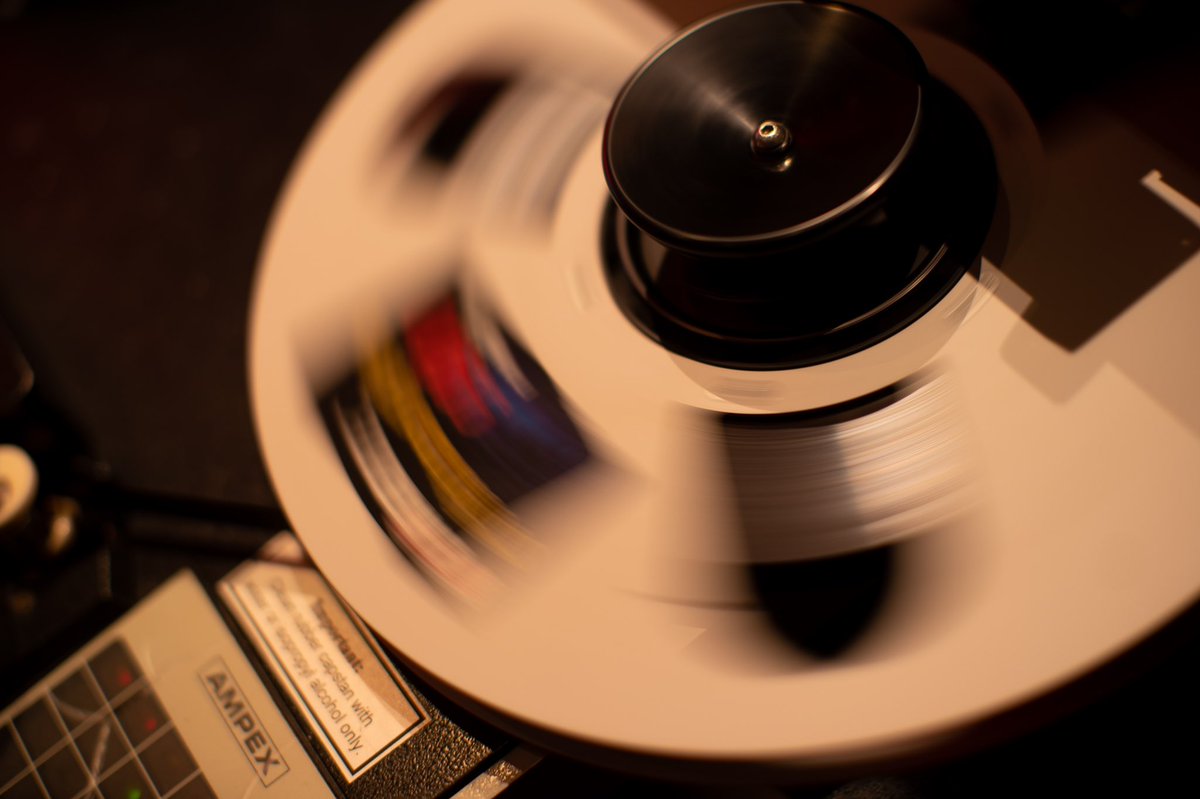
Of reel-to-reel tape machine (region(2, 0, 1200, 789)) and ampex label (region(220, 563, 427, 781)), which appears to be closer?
reel-to-reel tape machine (region(2, 0, 1200, 789))

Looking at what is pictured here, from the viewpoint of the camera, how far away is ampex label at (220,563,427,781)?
0.55m

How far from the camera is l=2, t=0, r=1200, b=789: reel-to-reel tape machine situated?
44cm

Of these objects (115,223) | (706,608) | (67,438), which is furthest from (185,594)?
(115,223)

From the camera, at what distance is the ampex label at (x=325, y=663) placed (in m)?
0.55

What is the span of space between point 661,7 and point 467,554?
473 mm

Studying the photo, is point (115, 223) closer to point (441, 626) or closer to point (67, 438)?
point (67, 438)

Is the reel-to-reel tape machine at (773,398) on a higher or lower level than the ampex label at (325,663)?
higher

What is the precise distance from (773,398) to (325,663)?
1.05ft

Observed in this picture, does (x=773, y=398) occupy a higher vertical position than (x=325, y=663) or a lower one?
higher

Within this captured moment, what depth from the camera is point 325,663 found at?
23.0 inches

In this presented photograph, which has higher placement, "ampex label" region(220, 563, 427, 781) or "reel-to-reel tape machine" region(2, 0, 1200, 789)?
"reel-to-reel tape machine" region(2, 0, 1200, 789)

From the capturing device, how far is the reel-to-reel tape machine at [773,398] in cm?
44

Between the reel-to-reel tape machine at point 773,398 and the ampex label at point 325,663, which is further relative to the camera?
the ampex label at point 325,663

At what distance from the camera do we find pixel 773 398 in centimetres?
55
